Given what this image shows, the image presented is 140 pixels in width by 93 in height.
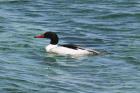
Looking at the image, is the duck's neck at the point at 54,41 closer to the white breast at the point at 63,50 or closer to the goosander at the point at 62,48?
the goosander at the point at 62,48

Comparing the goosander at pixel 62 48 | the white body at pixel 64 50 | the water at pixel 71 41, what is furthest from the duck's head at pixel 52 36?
the water at pixel 71 41

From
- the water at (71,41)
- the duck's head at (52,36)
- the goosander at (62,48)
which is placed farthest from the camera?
the duck's head at (52,36)

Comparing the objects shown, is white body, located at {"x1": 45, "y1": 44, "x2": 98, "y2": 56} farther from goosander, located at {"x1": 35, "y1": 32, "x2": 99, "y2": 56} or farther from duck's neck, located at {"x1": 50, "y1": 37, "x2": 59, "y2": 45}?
duck's neck, located at {"x1": 50, "y1": 37, "x2": 59, "y2": 45}

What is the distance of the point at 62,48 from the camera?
24344mm

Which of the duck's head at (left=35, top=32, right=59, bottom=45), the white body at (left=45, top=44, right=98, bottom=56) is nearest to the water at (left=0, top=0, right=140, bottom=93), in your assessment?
the white body at (left=45, top=44, right=98, bottom=56)

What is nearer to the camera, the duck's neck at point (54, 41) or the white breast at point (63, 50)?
the white breast at point (63, 50)

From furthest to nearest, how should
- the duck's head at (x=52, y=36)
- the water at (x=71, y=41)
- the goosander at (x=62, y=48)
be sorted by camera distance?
the duck's head at (x=52, y=36) → the goosander at (x=62, y=48) → the water at (x=71, y=41)

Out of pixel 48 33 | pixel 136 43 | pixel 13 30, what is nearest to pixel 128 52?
pixel 136 43

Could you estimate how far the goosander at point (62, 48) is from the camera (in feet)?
78.1

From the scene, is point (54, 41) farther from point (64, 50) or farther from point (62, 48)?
point (64, 50)

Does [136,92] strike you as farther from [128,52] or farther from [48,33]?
[48,33]

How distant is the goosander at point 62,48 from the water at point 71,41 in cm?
26

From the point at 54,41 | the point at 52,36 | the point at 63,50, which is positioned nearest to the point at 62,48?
the point at 63,50

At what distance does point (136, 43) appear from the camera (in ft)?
82.3
